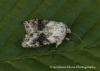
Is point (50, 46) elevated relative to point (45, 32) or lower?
lower

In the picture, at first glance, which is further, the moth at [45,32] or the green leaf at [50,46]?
the moth at [45,32]

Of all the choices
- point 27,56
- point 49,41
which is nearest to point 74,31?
point 49,41

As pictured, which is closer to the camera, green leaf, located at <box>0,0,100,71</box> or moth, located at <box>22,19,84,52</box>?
green leaf, located at <box>0,0,100,71</box>

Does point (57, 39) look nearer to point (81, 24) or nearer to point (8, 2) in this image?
point (81, 24)
